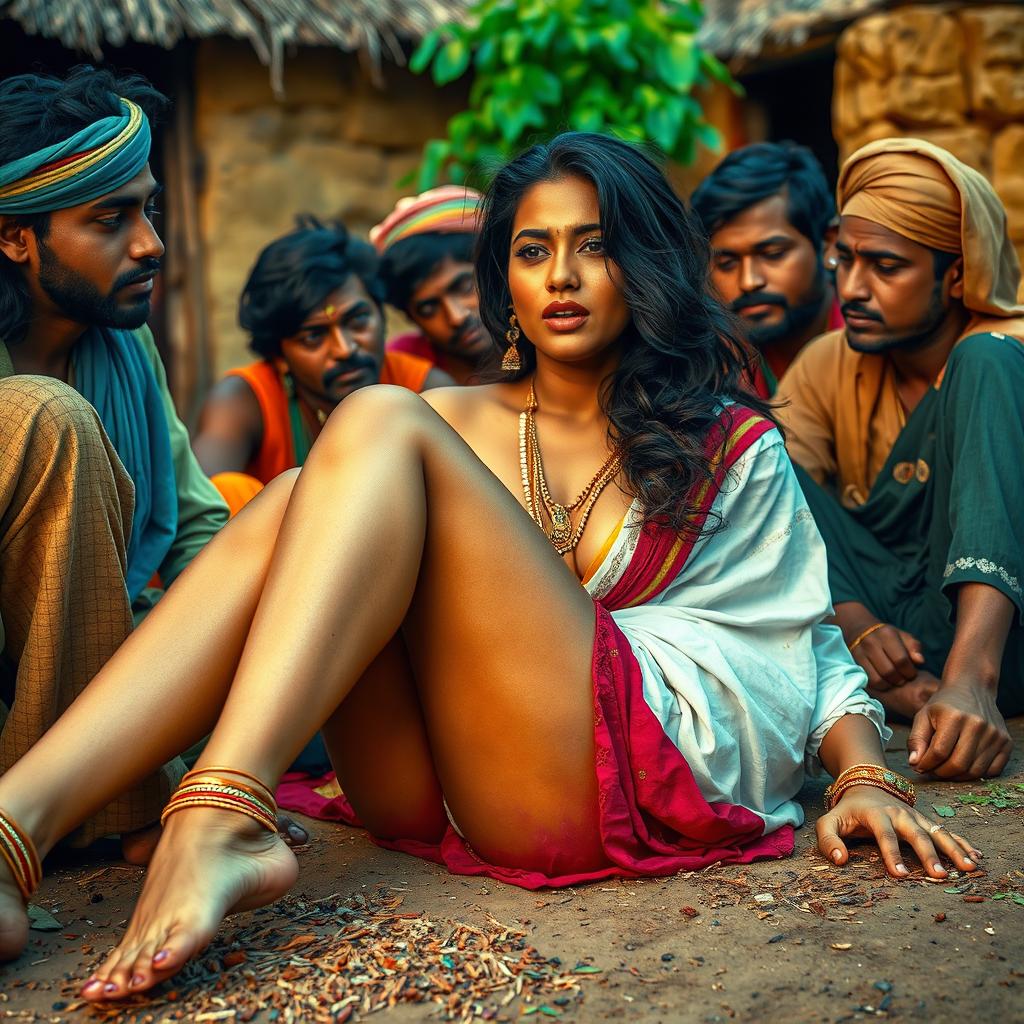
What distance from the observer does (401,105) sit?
23.3ft

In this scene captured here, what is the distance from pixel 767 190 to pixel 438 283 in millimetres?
1387

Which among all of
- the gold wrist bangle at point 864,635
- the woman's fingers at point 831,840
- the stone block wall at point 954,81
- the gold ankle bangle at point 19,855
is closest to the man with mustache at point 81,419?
the gold ankle bangle at point 19,855

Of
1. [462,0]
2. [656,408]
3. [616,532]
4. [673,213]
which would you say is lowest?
[616,532]

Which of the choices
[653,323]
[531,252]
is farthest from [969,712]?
[531,252]

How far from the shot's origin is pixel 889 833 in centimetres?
248

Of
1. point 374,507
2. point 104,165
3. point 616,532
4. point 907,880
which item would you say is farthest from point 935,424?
point 104,165

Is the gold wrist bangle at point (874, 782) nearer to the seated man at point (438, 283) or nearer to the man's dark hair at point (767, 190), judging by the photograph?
the man's dark hair at point (767, 190)

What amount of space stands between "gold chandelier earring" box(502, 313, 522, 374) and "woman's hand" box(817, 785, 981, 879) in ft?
4.04

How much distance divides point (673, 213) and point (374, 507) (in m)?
1.20

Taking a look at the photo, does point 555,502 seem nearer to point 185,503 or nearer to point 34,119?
point 185,503

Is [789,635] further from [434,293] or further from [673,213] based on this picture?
[434,293]

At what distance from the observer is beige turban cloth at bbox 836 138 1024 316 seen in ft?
12.2

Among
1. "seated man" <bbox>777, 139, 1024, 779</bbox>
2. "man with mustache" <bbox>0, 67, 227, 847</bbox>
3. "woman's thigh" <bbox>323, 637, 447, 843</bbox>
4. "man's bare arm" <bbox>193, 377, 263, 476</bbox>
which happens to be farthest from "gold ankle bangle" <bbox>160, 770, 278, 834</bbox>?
"man's bare arm" <bbox>193, 377, 263, 476</bbox>

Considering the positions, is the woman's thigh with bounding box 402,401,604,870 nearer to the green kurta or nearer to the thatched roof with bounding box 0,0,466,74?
the green kurta
